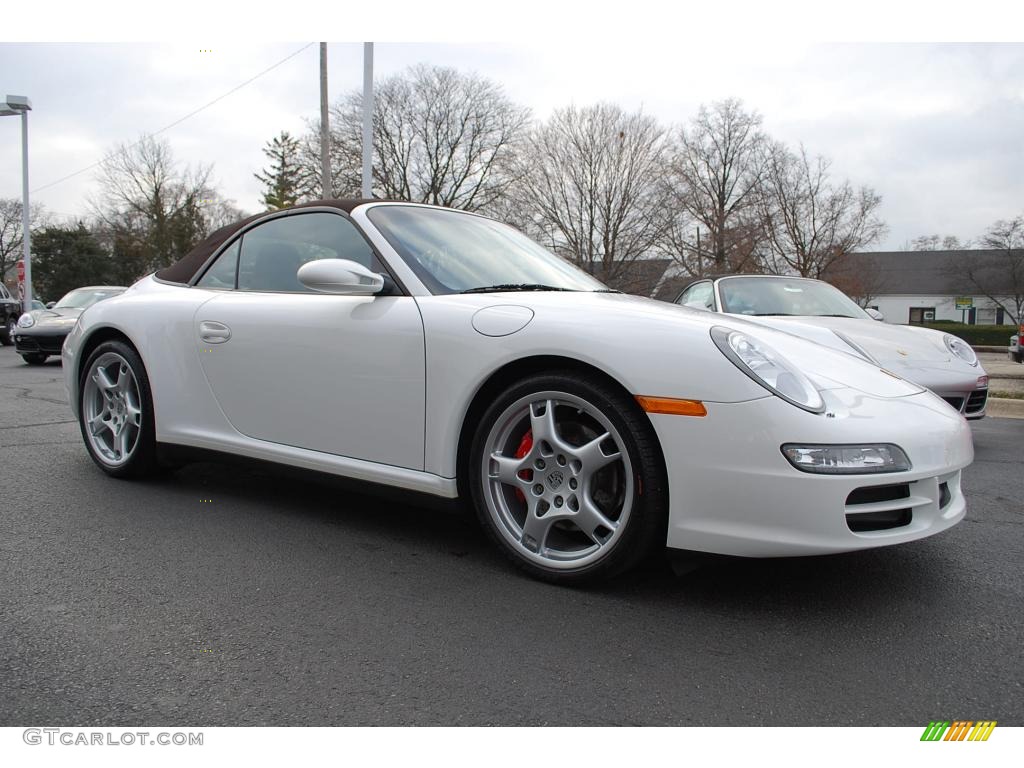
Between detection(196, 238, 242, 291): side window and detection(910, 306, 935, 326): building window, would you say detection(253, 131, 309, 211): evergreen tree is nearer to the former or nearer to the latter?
detection(196, 238, 242, 291): side window

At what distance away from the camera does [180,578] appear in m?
2.54

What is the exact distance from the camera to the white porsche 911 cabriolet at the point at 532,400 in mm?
2152

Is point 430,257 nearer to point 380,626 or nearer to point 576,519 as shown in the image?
point 576,519

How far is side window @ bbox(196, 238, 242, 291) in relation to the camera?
357cm

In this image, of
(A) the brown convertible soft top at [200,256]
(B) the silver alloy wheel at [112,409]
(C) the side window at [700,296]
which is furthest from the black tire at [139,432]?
(C) the side window at [700,296]

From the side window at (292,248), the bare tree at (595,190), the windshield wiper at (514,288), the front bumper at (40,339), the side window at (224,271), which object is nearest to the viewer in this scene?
the windshield wiper at (514,288)

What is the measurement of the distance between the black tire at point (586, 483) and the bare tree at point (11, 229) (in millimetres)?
68607

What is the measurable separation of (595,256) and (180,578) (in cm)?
3441

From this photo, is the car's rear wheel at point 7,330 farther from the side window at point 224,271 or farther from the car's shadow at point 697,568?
the car's shadow at point 697,568

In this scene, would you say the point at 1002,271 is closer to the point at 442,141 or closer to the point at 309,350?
the point at 442,141

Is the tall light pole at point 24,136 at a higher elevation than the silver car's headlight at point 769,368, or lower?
higher

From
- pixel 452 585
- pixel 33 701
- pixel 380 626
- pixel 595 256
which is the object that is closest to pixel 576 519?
pixel 452 585

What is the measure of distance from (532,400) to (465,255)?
902 mm
